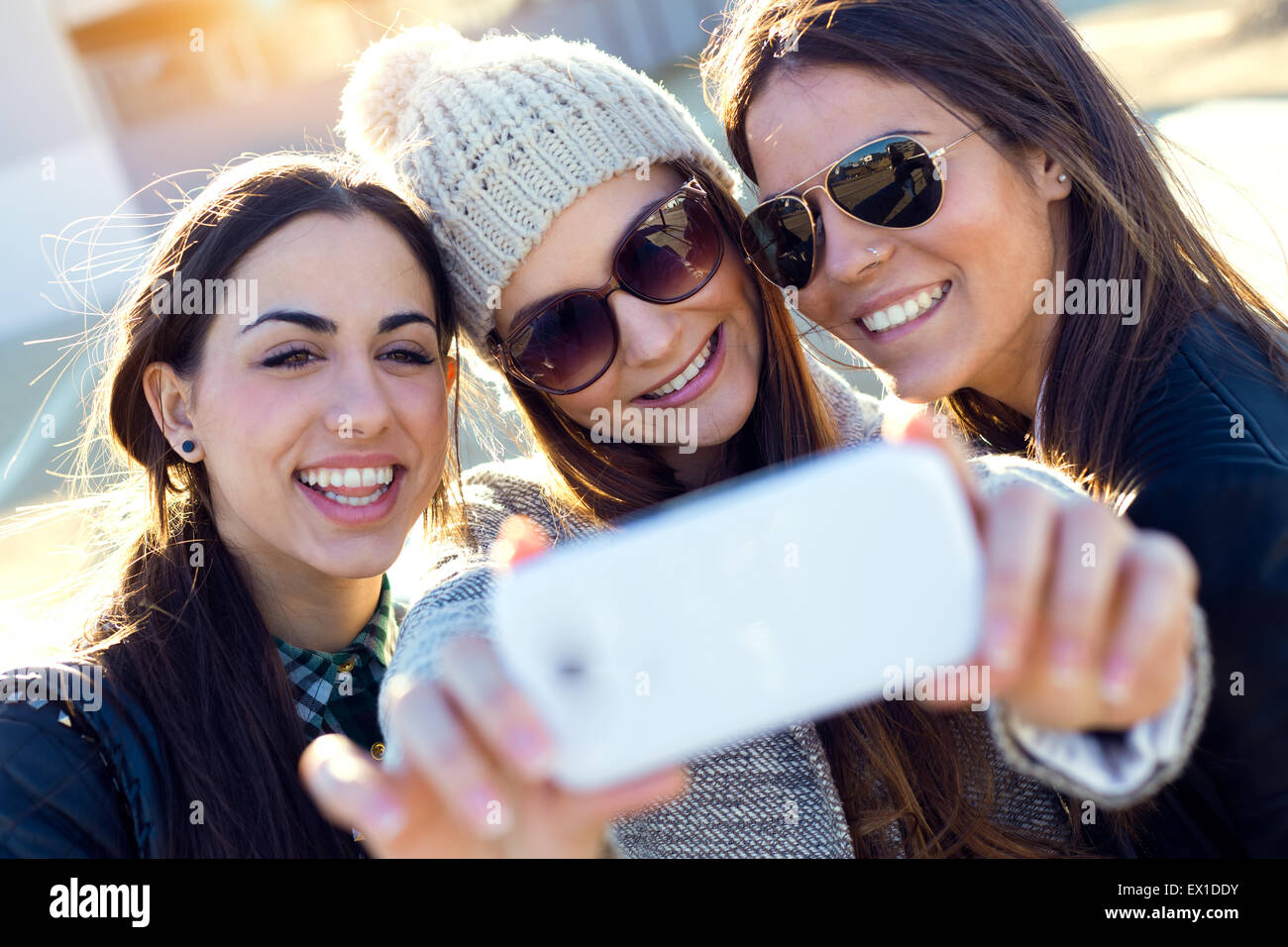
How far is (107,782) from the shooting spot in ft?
5.94

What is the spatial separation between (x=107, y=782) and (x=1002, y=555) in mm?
1689

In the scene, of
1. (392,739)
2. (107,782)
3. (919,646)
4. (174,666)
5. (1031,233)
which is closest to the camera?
(919,646)

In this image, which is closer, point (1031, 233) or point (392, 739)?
point (392, 739)

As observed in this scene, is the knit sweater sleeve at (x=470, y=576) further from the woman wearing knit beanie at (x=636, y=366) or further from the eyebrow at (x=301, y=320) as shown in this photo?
the eyebrow at (x=301, y=320)

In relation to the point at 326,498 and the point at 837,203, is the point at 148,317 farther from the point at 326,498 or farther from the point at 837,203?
the point at 837,203

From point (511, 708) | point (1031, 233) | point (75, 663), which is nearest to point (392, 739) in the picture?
point (511, 708)

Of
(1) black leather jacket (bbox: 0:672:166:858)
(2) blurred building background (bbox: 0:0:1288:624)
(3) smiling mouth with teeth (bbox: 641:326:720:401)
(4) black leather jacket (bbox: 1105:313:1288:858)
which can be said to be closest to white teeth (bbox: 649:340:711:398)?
(3) smiling mouth with teeth (bbox: 641:326:720:401)

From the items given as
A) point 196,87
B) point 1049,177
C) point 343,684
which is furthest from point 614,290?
point 196,87

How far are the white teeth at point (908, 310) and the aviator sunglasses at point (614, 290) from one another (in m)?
0.40

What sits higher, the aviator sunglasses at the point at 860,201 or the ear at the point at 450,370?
the aviator sunglasses at the point at 860,201

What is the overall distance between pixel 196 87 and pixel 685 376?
18.2 m

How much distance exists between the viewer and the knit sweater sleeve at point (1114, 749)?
3.32 feet

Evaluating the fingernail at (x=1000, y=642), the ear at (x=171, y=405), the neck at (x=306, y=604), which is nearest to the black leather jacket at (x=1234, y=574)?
the fingernail at (x=1000, y=642)

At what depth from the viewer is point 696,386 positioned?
89.4 inches
